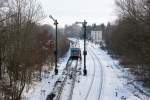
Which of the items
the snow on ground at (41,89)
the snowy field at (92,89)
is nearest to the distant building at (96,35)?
the snowy field at (92,89)

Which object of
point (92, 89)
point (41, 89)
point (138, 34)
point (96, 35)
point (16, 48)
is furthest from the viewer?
point (96, 35)

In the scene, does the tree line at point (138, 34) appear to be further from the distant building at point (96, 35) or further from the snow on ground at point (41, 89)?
the distant building at point (96, 35)

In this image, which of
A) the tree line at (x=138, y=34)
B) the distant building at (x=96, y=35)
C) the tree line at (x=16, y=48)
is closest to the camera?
the tree line at (x=16, y=48)

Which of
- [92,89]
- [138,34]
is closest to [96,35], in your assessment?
[138,34]

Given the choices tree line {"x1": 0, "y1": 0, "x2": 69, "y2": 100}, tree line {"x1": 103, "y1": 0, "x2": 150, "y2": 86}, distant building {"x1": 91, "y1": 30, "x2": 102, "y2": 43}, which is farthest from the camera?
distant building {"x1": 91, "y1": 30, "x2": 102, "y2": 43}

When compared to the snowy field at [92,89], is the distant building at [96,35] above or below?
above

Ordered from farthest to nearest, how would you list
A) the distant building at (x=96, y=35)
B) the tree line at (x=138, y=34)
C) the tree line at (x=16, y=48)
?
1. the distant building at (x=96, y=35)
2. the tree line at (x=138, y=34)
3. the tree line at (x=16, y=48)

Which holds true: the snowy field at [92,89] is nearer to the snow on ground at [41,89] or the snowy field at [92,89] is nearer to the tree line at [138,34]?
the snow on ground at [41,89]

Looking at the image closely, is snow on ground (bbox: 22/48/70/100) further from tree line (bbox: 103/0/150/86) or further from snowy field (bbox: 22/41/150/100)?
tree line (bbox: 103/0/150/86)

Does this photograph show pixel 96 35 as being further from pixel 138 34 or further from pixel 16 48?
pixel 16 48

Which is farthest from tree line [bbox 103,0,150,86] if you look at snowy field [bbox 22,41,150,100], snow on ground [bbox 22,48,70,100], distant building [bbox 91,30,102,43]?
distant building [bbox 91,30,102,43]

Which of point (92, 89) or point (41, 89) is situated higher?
point (41, 89)

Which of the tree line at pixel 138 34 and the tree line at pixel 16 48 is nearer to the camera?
the tree line at pixel 16 48

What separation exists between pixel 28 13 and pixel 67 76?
10759mm
